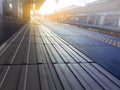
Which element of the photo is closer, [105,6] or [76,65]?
[76,65]

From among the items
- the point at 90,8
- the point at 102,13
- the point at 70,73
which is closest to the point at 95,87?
the point at 70,73

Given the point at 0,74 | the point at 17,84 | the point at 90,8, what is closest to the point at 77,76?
the point at 17,84

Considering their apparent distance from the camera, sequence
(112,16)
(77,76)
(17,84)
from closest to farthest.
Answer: (17,84) < (77,76) < (112,16)

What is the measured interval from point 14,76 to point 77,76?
59.2 inches

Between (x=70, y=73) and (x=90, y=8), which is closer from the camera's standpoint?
(x=70, y=73)

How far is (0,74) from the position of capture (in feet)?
9.76

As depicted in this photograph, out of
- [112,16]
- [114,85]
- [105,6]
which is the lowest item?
[114,85]

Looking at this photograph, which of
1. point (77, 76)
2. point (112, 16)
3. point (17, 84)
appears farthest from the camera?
point (112, 16)

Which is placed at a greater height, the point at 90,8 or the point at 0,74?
the point at 90,8

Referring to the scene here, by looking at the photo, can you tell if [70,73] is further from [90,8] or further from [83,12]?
[83,12]

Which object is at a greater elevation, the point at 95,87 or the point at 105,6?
the point at 105,6

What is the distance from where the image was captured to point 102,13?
2261 cm

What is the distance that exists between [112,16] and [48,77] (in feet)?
63.0

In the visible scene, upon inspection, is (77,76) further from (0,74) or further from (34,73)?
(0,74)
